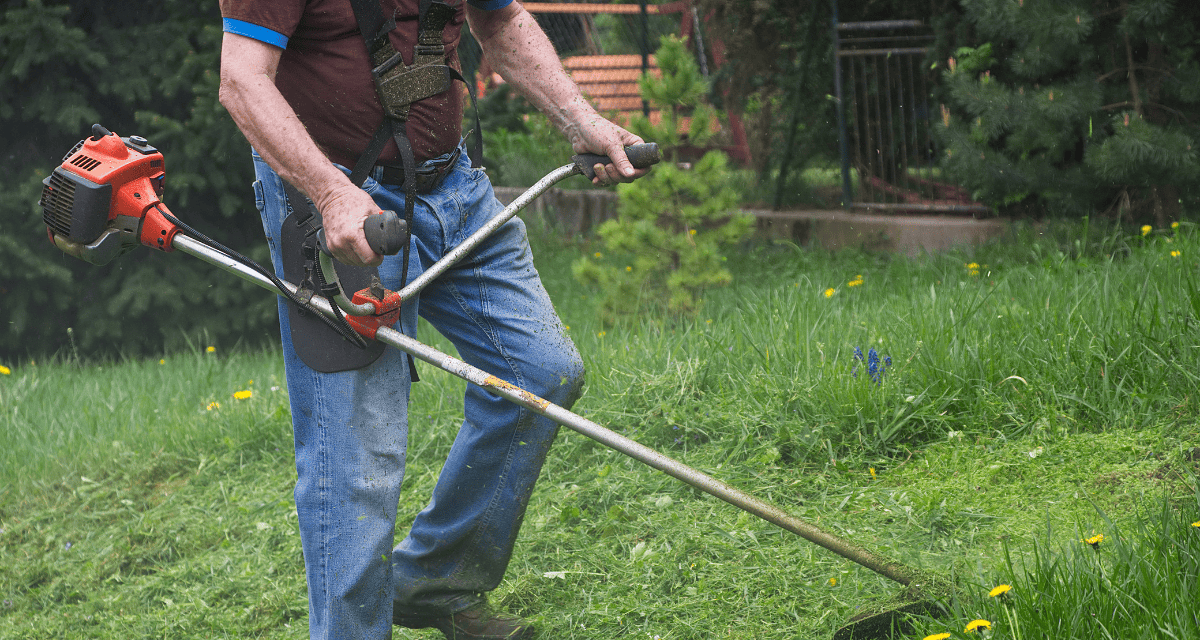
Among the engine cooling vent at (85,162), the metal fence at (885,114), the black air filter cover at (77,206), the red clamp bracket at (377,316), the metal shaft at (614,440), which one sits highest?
the engine cooling vent at (85,162)

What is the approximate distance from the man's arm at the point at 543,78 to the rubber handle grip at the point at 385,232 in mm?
743

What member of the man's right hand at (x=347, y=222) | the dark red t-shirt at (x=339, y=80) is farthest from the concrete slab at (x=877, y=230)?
the man's right hand at (x=347, y=222)

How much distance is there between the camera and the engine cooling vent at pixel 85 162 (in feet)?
6.78

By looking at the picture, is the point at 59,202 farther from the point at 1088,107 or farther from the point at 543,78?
the point at 1088,107

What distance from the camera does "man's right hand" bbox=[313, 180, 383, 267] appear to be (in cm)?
175

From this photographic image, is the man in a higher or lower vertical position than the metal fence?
higher

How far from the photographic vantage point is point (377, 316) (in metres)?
1.98

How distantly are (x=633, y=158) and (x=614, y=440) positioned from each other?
72cm

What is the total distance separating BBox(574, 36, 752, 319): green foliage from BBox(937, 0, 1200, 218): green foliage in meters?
1.35

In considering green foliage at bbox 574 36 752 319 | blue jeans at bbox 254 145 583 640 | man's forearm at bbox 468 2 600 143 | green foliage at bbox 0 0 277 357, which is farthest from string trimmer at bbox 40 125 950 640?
green foliage at bbox 0 0 277 357

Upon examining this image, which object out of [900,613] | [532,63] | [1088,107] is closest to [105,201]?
[532,63]

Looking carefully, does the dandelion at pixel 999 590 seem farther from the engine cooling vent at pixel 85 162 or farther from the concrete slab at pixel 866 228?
the concrete slab at pixel 866 228

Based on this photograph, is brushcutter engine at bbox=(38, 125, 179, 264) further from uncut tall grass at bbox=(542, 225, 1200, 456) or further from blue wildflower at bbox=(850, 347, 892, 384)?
blue wildflower at bbox=(850, 347, 892, 384)

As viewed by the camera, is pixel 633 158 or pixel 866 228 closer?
pixel 633 158
